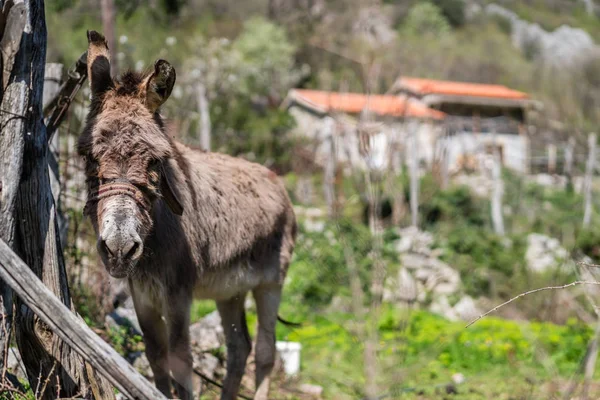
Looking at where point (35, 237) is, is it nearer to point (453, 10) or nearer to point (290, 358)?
point (290, 358)

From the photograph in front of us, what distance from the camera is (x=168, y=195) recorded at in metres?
3.52

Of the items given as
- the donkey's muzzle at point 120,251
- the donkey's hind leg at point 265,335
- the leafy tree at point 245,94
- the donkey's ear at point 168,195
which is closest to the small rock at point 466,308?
the leafy tree at point 245,94

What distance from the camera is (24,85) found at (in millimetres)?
3148

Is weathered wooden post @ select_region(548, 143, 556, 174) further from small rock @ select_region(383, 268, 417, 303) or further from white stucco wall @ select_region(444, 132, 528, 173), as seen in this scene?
small rock @ select_region(383, 268, 417, 303)

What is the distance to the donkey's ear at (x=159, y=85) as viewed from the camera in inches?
132

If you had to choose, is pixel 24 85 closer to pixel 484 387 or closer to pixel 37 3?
pixel 37 3

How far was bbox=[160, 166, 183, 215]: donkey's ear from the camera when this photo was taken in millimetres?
3477

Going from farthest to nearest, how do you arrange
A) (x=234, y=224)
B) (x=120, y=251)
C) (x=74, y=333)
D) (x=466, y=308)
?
1. (x=466, y=308)
2. (x=234, y=224)
3. (x=120, y=251)
4. (x=74, y=333)

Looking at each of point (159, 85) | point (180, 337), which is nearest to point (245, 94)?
point (180, 337)

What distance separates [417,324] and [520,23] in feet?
231

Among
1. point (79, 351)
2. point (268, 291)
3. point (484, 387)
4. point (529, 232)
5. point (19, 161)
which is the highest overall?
point (19, 161)

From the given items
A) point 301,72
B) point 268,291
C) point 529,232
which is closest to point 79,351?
point 268,291

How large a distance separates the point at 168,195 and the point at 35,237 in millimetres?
685

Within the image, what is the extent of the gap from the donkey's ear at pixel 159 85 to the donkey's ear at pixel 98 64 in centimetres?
22
